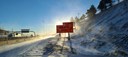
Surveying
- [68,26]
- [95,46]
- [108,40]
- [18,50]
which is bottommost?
[18,50]

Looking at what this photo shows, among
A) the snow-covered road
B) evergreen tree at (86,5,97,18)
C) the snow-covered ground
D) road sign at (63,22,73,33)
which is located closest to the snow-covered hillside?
the snow-covered ground

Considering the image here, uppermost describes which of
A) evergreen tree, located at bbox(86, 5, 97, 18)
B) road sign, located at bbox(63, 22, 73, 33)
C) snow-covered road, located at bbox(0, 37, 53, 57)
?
→ evergreen tree, located at bbox(86, 5, 97, 18)

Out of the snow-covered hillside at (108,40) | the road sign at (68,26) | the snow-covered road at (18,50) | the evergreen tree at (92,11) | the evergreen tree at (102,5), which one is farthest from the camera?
the evergreen tree at (92,11)

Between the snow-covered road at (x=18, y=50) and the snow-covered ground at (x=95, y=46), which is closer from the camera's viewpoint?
the snow-covered road at (x=18, y=50)

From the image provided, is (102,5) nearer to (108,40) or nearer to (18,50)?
(108,40)

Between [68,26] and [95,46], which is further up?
[68,26]

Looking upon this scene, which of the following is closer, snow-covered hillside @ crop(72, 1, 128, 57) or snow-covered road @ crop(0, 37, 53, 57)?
snow-covered road @ crop(0, 37, 53, 57)

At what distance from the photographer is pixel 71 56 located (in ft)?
74.9

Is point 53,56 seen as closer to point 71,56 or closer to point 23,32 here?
point 71,56

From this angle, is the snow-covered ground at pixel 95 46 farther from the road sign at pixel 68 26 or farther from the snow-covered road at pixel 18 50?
the road sign at pixel 68 26

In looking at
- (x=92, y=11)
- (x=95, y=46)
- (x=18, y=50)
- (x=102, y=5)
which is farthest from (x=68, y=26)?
(x=92, y=11)

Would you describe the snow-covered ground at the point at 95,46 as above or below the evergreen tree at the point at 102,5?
below

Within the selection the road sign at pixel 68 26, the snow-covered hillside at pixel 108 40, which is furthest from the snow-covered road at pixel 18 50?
the snow-covered hillside at pixel 108 40

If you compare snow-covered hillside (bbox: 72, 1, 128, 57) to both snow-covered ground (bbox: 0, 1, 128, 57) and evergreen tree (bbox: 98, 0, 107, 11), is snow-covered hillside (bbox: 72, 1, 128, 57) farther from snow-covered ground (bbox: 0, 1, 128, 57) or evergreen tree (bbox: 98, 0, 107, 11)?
evergreen tree (bbox: 98, 0, 107, 11)
